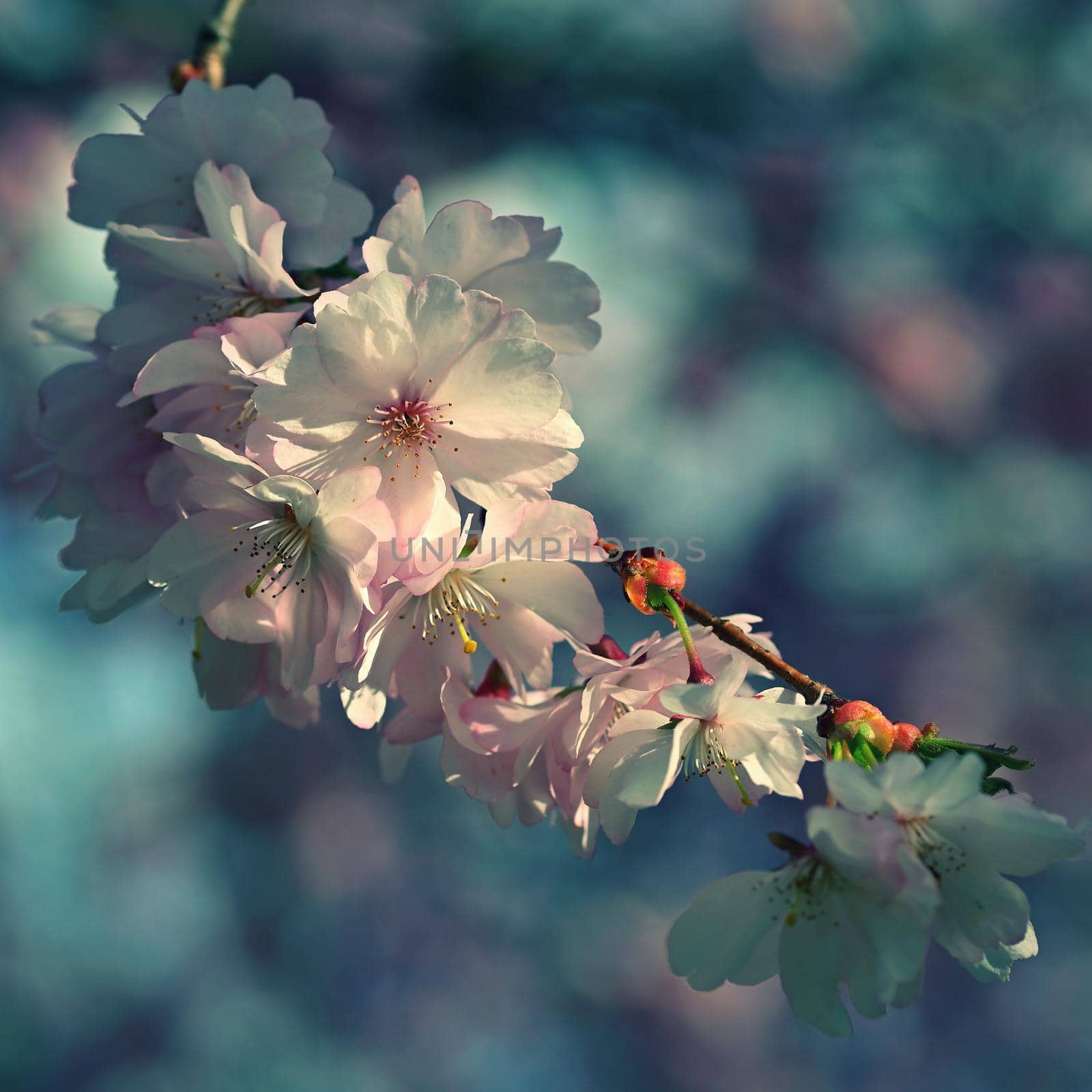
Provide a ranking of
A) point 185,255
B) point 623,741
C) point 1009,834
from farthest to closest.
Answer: point 185,255, point 623,741, point 1009,834

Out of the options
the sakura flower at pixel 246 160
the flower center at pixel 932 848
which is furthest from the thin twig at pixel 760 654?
the sakura flower at pixel 246 160

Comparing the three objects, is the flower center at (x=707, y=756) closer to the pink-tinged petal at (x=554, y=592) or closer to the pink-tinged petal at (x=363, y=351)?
the pink-tinged petal at (x=554, y=592)

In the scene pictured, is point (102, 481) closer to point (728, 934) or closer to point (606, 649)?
point (606, 649)

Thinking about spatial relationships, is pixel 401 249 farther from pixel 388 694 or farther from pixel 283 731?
pixel 283 731

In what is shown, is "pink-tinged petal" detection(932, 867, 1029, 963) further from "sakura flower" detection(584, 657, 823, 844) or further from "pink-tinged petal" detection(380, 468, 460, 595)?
"pink-tinged petal" detection(380, 468, 460, 595)

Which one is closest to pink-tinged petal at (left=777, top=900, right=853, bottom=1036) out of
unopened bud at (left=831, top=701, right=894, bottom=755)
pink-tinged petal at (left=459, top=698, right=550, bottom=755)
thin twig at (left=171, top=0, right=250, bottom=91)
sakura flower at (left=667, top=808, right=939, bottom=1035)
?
sakura flower at (left=667, top=808, right=939, bottom=1035)

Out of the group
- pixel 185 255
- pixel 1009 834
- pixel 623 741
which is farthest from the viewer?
pixel 185 255

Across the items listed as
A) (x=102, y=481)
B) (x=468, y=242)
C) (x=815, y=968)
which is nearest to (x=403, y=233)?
(x=468, y=242)

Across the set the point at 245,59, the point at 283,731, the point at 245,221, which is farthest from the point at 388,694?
the point at 245,59
